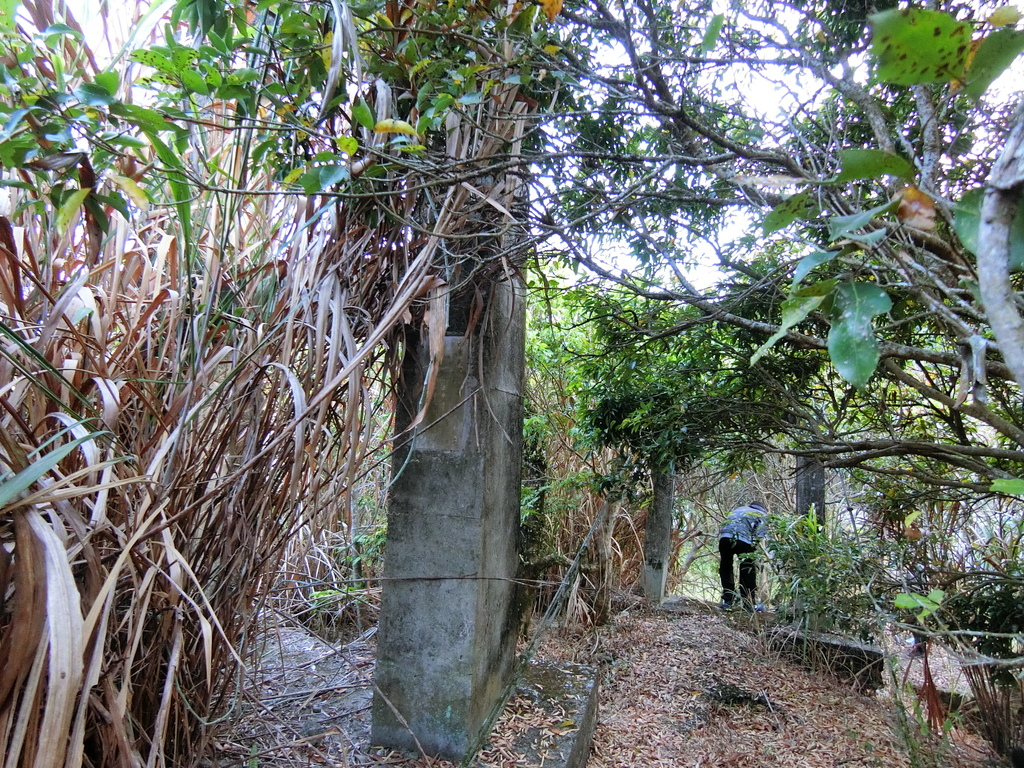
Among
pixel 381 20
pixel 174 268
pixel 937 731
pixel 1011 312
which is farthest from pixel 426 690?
pixel 937 731

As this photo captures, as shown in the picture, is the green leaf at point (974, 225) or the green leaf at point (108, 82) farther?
the green leaf at point (108, 82)

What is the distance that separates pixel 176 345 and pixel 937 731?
3.68 meters

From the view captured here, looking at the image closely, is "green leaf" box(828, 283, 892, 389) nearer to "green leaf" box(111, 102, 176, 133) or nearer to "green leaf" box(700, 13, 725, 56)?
"green leaf" box(700, 13, 725, 56)

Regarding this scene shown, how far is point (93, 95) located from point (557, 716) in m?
2.37

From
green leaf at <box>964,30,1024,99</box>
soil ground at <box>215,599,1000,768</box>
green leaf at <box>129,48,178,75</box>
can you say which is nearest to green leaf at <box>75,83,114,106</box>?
green leaf at <box>129,48,178,75</box>

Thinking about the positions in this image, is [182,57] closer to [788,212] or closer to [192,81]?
[192,81]

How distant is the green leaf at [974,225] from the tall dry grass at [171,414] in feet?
3.43

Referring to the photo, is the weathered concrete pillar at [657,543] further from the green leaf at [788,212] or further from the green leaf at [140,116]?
the green leaf at [140,116]

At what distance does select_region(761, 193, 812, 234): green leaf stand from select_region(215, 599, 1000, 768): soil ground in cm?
152

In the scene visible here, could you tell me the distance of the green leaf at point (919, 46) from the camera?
532mm

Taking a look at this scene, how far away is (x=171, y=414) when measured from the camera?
1210 mm

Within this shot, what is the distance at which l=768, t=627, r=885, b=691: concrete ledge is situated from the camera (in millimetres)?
3654

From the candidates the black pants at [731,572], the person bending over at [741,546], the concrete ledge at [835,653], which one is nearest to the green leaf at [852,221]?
the concrete ledge at [835,653]

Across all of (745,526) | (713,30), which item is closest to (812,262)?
(713,30)
